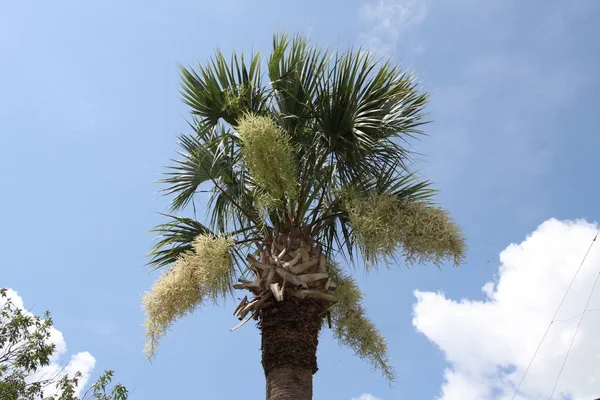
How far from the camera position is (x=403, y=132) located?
27.8ft

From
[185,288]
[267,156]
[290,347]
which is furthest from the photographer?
[185,288]

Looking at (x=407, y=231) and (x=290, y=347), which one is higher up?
(x=407, y=231)

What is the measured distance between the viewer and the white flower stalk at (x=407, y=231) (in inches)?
283

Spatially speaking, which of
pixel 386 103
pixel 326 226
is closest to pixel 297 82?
pixel 386 103

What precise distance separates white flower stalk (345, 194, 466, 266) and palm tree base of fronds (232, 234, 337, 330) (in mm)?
686

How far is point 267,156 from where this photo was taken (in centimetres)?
712

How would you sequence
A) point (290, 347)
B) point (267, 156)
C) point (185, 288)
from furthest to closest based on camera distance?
1. point (185, 288)
2. point (267, 156)
3. point (290, 347)

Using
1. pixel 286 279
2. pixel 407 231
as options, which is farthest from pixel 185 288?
pixel 407 231

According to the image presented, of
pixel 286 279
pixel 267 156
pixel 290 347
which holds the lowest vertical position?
pixel 290 347

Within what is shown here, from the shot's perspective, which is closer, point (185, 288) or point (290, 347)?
point (290, 347)

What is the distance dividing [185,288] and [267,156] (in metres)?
2.15

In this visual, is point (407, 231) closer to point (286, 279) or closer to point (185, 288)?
point (286, 279)

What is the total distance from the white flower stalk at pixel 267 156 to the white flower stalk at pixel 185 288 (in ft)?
3.70

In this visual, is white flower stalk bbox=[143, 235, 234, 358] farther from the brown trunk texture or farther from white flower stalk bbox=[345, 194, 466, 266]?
white flower stalk bbox=[345, 194, 466, 266]
